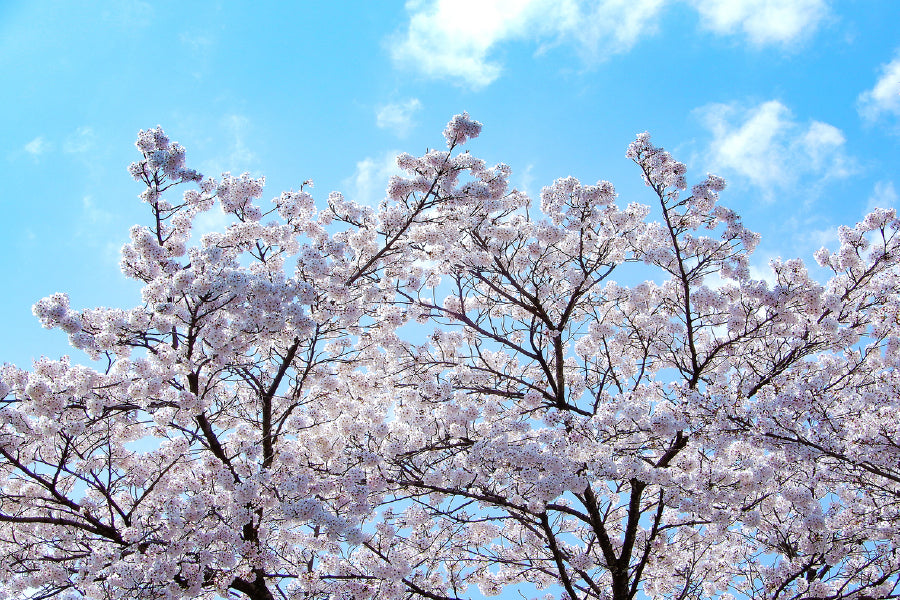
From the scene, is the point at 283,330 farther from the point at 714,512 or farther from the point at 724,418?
the point at 714,512

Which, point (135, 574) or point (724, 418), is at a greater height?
point (724, 418)

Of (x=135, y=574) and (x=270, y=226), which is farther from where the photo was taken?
(x=270, y=226)

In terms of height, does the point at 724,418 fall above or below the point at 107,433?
below

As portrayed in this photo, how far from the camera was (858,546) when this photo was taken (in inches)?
366

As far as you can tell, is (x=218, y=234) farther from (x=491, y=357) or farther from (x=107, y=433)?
(x=491, y=357)

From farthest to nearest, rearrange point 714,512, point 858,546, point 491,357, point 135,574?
point 491,357, point 858,546, point 714,512, point 135,574

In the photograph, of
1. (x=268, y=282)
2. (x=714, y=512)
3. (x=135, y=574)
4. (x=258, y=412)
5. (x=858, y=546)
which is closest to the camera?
(x=135, y=574)


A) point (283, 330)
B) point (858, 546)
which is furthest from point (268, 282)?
point (858, 546)

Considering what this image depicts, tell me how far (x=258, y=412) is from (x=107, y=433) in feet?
7.97

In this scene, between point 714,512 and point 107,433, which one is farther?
point 107,433

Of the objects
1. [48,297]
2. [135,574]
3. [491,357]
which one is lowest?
[135,574]

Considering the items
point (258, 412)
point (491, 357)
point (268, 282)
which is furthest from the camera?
point (491, 357)

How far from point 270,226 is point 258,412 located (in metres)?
3.54

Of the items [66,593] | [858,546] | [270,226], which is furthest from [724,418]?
[66,593]
